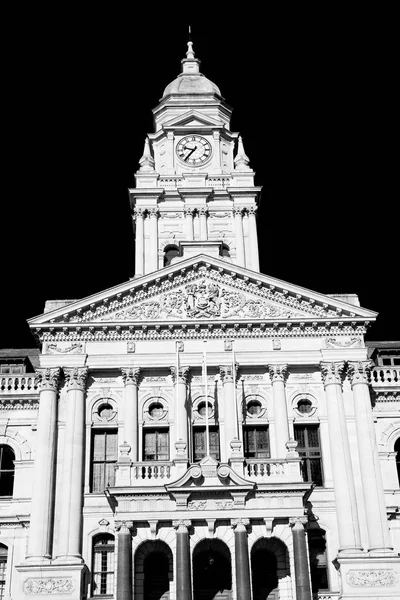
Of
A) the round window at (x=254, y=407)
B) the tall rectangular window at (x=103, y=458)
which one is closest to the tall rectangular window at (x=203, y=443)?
the round window at (x=254, y=407)

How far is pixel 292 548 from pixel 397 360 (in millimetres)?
16415

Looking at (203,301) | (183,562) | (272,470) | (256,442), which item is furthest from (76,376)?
(183,562)

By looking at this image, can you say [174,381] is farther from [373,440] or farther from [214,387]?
[373,440]

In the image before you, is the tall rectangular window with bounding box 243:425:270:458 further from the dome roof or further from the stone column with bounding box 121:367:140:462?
the dome roof

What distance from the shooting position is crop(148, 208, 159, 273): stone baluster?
5638cm

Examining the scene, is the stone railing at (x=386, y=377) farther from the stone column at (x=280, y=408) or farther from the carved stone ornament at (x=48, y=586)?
the carved stone ornament at (x=48, y=586)

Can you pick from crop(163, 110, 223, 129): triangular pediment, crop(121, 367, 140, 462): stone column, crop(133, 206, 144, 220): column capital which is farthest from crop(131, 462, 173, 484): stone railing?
crop(163, 110, 223, 129): triangular pediment

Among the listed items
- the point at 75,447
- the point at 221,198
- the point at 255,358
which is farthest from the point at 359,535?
the point at 221,198

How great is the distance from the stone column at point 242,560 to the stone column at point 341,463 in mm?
5399

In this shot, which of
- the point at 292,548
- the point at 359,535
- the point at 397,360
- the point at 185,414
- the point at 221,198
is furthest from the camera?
the point at 221,198

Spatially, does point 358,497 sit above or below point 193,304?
below

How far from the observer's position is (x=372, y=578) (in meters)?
39.6

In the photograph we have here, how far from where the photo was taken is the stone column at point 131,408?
43500 mm

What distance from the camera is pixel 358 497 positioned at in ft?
139
